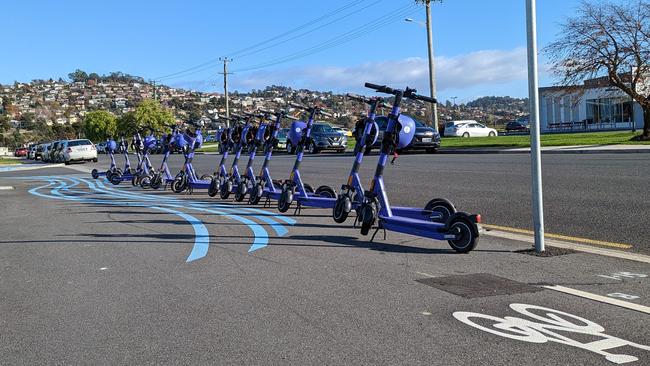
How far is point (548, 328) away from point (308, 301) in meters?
1.88

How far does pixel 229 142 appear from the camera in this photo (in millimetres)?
13875

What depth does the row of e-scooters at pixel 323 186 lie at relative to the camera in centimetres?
729

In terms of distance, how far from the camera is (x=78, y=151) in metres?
38.1

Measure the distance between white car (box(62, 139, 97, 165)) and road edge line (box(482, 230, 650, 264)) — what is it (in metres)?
34.4

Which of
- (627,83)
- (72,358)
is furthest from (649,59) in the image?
(72,358)

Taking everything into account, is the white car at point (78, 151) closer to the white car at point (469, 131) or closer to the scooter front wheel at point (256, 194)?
the scooter front wheel at point (256, 194)

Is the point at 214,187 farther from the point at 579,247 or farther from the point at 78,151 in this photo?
the point at 78,151

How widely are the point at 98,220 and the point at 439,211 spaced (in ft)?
20.2

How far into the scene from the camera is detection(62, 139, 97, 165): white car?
38.0 metres

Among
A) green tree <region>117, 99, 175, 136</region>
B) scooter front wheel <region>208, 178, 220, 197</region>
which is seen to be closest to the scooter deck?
scooter front wheel <region>208, 178, 220, 197</region>

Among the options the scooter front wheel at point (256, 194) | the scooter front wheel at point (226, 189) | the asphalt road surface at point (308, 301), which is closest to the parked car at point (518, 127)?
the scooter front wheel at point (226, 189)

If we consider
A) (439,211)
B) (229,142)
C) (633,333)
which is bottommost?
(633,333)

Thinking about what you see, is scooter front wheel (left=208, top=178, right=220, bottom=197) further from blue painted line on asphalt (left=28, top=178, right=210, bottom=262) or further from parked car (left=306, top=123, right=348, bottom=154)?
parked car (left=306, top=123, right=348, bottom=154)

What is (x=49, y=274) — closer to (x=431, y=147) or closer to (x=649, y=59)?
(x=431, y=147)
